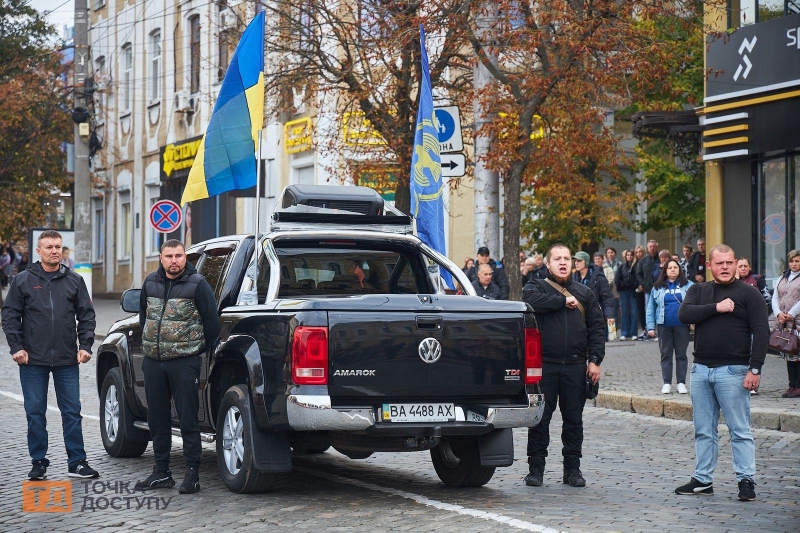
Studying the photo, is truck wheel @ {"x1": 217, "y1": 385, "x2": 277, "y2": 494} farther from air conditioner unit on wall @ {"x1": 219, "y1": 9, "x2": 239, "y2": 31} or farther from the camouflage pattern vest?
air conditioner unit on wall @ {"x1": 219, "y1": 9, "x2": 239, "y2": 31}

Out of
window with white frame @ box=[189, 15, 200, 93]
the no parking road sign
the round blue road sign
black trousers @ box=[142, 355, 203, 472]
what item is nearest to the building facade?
the round blue road sign

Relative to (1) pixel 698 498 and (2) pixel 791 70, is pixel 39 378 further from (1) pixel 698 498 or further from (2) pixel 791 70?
(2) pixel 791 70

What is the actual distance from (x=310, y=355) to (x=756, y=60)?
16277 millimetres

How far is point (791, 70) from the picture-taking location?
2148 cm

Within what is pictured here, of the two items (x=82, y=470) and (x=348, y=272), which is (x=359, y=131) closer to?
(x=348, y=272)

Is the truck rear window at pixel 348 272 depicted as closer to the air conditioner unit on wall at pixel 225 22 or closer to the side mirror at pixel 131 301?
the side mirror at pixel 131 301

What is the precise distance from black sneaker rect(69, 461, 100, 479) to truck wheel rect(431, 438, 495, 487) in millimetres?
2504

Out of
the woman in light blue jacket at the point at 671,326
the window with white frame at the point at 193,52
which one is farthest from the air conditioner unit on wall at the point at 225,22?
the woman in light blue jacket at the point at 671,326

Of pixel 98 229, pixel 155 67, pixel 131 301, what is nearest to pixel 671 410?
pixel 131 301

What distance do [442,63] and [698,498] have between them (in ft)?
46.7

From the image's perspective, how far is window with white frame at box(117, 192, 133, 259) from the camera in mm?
45844

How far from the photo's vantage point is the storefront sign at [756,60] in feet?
70.4

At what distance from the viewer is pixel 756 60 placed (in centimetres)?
2227

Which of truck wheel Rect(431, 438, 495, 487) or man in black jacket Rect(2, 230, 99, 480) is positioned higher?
man in black jacket Rect(2, 230, 99, 480)
